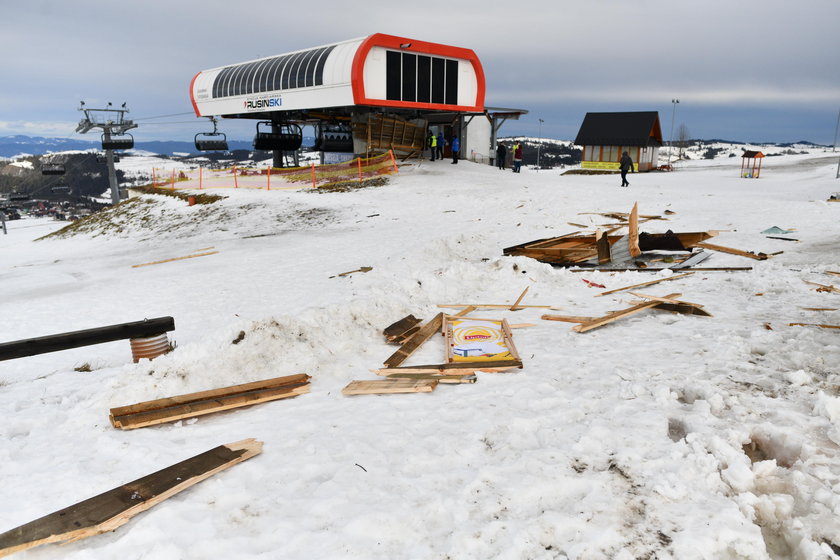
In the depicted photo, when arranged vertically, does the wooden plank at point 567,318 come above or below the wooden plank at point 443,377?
above

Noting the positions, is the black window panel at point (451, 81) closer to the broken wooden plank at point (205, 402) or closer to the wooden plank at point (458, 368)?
the wooden plank at point (458, 368)

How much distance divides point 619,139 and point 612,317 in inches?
1902

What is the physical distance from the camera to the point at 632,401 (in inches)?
180

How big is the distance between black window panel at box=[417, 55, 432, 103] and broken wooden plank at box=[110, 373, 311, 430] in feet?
81.7

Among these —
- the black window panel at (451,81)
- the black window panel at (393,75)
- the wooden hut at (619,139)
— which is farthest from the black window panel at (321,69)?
the wooden hut at (619,139)

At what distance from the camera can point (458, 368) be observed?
5.75 meters

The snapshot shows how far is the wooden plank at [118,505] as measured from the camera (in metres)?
3.03

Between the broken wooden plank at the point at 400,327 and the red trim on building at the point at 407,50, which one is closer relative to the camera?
the broken wooden plank at the point at 400,327

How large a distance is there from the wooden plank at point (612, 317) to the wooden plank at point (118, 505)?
4.70 m

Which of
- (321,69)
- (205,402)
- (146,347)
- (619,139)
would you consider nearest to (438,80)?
(321,69)

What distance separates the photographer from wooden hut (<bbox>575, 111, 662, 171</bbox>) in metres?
48.5

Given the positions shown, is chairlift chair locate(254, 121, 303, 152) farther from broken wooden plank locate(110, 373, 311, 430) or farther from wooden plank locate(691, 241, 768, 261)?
broken wooden plank locate(110, 373, 311, 430)

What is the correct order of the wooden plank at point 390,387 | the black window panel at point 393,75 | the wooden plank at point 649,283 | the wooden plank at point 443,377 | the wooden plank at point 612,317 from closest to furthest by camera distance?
the wooden plank at point 390,387 → the wooden plank at point 443,377 → the wooden plank at point 612,317 → the wooden plank at point 649,283 → the black window panel at point 393,75

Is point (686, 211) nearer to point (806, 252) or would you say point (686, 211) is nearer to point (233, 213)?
point (806, 252)
